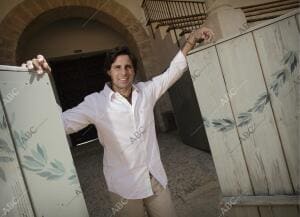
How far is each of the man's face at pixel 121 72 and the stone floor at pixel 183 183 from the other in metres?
1.62

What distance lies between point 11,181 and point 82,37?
26.0 ft

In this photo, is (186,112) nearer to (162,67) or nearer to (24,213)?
(162,67)

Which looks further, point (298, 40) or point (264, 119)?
point (264, 119)

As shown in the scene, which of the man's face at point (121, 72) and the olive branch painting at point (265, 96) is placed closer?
the olive branch painting at point (265, 96)

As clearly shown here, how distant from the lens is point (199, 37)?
1.69 metres

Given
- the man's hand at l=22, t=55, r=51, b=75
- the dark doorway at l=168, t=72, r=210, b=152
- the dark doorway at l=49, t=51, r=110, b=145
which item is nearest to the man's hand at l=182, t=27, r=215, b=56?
the man's hand at l=22, t=55, r=51, b=75

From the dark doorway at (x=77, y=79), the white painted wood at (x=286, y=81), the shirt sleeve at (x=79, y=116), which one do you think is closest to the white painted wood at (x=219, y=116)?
the white painted wood at (x=286, y=81)

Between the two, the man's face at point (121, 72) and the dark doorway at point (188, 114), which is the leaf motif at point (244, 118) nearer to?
the man's face at point (121, 72)

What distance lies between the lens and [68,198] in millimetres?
1180

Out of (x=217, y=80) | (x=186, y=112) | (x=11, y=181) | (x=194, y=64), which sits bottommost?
(x=186, y=112)

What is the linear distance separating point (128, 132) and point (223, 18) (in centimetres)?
213

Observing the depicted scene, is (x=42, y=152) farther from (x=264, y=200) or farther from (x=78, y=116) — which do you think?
(x=264, y=200)

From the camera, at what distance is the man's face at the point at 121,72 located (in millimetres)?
1720

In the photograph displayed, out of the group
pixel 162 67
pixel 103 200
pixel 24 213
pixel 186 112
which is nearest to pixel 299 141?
pixel 24 213
